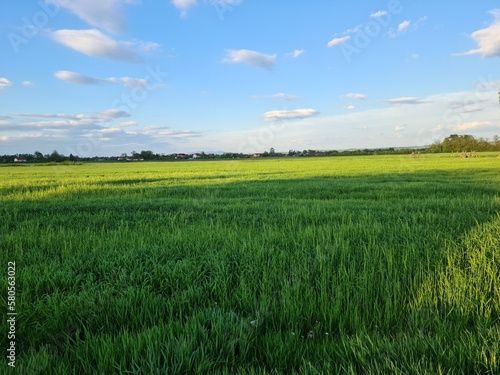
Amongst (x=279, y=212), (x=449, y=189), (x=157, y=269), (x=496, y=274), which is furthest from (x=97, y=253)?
(x=449, y=189)

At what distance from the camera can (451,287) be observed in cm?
302

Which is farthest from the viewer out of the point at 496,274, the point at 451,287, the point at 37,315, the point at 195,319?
the point at 496,274

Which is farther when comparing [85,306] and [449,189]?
[449,189]

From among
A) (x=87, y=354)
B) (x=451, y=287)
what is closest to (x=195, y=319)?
(x=87, y=354)

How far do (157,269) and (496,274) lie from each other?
390cm

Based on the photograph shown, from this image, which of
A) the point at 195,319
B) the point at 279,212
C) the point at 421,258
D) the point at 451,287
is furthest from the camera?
the point at 279,212

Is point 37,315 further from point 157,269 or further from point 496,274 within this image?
point 496,274

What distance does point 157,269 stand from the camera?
356 centimetres

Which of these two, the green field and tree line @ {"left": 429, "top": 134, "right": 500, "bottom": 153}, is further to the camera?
tree line @ {"left": 429, "top": 134, "right": 500, "bottom": 153}

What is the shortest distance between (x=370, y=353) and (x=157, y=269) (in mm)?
2481

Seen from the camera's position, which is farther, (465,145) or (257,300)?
(465,145)

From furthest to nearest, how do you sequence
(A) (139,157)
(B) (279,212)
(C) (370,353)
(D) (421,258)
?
(A) (139,157), (B) (279,212), (D) (421,258), (C) (370,353)

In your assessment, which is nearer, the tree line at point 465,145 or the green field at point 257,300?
the green field at point 257,300

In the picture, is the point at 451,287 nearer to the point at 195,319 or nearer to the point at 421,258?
the point at 421,258
